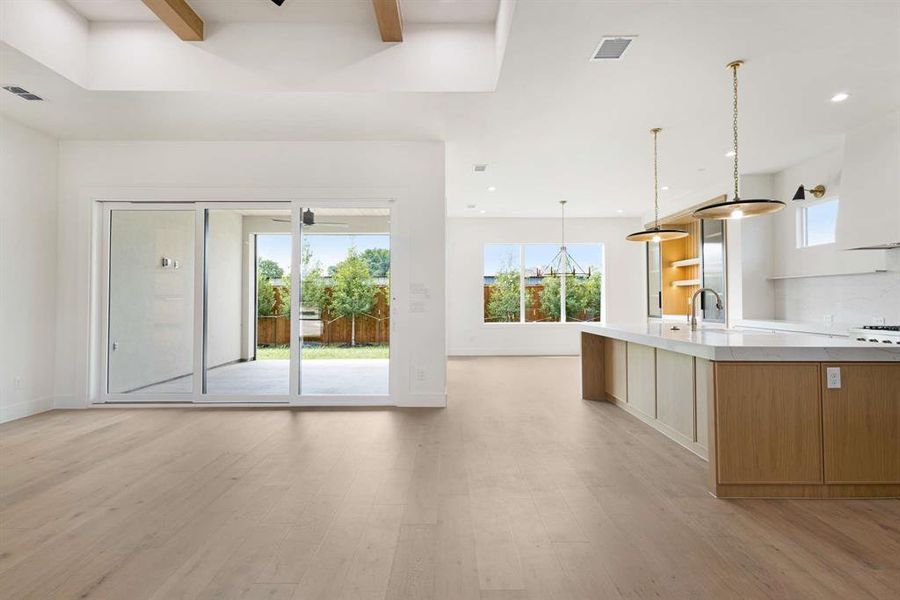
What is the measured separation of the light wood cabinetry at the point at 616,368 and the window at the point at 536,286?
498 centimetres

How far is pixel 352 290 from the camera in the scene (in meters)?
5.69

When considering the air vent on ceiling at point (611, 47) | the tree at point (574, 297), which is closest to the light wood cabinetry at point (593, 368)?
the air vent on ceiling at point (611, 47)

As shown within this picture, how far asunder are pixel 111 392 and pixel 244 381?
4.68 ft

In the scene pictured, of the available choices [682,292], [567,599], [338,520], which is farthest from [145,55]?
[682,292]

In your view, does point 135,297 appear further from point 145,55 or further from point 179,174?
point 145,55

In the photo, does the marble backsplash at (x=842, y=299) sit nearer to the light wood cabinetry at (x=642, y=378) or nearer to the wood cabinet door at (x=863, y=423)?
the light wood cabinetry at (x=642, y=378)

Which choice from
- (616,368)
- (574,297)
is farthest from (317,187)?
(574,297)

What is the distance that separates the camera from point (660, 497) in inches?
112

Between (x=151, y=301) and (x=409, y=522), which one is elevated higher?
(x=151, y=301)

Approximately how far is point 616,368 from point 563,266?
5.33 m

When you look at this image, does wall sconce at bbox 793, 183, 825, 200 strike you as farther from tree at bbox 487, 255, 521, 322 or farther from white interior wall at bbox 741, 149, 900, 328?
tree at bbox 487, 255, 521, 322

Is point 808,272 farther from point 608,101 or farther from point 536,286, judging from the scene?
point 536,286

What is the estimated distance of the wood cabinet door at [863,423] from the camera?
2.78m

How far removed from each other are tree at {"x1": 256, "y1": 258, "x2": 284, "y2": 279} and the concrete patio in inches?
39.2
